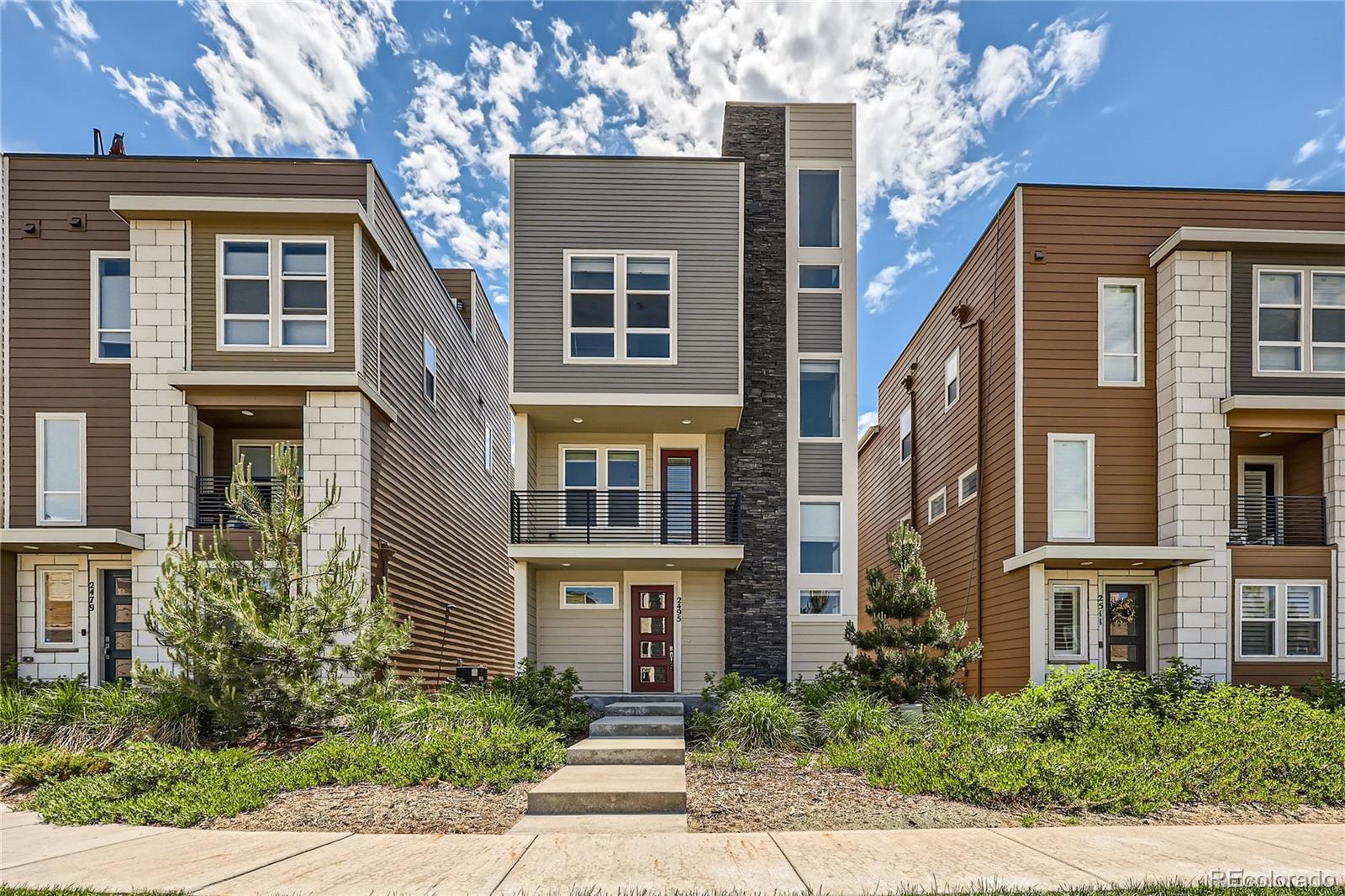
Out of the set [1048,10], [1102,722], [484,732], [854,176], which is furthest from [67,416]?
[1048,10]

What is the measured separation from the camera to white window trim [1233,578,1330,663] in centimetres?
1259

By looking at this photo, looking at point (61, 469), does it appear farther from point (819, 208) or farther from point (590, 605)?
point (819, 208)

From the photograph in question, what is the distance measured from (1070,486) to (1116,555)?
4.65ft

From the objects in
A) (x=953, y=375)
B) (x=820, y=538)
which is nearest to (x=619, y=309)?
(x=820, y=538)

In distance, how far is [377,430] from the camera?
13.5 metres

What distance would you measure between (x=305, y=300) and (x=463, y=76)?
6930 millimetres

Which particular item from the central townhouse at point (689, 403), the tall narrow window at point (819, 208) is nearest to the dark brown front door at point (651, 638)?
the central townhouse at point (689, 403)

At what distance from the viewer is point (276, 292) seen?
40.7 ft

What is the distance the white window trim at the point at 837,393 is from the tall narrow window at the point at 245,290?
919cm

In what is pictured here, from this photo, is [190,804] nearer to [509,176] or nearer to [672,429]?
[672,429]

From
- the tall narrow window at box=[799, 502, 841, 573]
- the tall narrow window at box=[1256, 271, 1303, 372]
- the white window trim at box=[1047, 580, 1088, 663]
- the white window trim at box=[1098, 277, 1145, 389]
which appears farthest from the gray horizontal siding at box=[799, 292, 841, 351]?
the tall narrow window at box=[1256, 271, 1303, 372]

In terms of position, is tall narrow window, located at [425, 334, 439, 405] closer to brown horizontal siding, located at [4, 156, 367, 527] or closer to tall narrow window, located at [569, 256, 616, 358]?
brown horizontal siding, located at [4, 156, 367, 527]

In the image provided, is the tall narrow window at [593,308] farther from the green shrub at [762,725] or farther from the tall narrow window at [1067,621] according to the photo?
the tall narrow window at [1067,621]

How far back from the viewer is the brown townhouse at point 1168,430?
12672 mm
